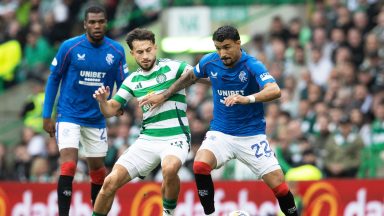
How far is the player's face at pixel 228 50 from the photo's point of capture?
14344mm

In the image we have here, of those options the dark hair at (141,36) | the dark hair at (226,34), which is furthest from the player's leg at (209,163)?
the dark hair at (141,36)

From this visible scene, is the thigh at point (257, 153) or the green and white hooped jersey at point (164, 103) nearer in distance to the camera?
the thigh at point (257, 153)

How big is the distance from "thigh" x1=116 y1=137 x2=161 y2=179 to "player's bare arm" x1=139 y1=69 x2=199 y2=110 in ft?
1.72

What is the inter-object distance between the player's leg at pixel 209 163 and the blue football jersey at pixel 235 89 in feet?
0.57

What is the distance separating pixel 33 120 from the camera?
950 inches

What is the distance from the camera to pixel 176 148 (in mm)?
14812

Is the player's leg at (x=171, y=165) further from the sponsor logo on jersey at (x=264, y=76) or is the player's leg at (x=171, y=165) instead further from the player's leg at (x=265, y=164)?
the sponsor logo on jersey at (x=264, y=76)

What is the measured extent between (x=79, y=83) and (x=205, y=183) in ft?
7.72

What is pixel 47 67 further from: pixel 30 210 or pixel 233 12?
pixel 30 210

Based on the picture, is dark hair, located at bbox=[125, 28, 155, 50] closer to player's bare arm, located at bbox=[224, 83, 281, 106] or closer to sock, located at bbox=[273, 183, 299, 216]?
player's bare arm, located at bbox=[224, 83, 281, 106]

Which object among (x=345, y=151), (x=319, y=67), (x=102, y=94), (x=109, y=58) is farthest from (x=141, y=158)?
(x=319, y=67)

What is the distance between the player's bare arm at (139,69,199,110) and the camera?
14.8 meters

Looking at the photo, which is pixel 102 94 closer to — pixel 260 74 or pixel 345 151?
pixel 260 74

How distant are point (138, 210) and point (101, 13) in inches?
201
